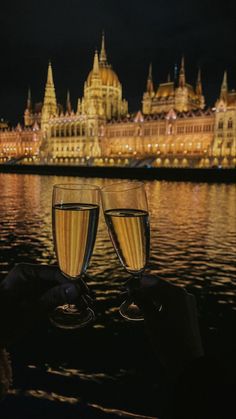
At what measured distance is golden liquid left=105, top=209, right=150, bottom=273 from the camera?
1.07m

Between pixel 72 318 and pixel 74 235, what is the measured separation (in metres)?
0.36

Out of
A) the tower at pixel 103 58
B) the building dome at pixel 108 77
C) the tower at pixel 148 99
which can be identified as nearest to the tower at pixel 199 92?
the tower at pixel 148 99

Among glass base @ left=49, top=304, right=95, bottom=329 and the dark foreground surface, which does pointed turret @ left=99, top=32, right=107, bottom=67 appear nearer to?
the dark foreground surface

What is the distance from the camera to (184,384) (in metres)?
0.65

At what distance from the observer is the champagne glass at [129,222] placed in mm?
1074

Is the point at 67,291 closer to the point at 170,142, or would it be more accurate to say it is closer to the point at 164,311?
the point at 164,311

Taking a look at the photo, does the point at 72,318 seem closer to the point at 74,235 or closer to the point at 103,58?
the point at 74,235

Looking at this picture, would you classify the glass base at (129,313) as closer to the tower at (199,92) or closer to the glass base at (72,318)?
the glass base at (72,318)

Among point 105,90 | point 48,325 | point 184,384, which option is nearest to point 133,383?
point 48,325

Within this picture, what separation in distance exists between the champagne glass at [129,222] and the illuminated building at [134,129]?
52333 millimetres

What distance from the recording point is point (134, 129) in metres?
72.8

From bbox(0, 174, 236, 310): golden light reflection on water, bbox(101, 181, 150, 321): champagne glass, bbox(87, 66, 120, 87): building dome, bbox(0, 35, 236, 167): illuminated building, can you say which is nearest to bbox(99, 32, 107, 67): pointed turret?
bbox(0, 35, 236, 167): illuminated building

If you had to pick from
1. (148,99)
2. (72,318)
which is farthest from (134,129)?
(72,318)

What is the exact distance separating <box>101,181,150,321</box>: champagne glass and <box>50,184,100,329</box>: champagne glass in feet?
0.17
